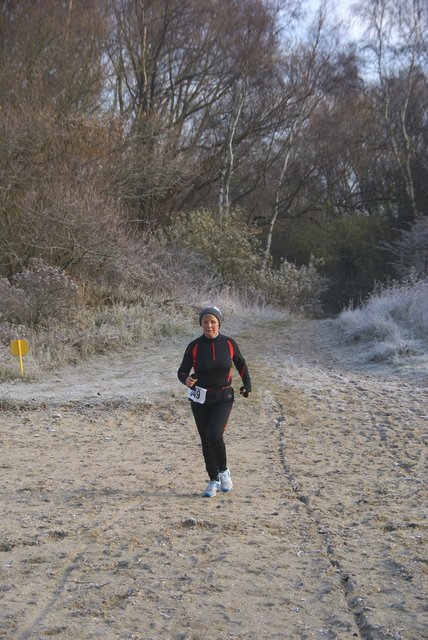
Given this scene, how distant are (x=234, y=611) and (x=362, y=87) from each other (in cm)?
2569

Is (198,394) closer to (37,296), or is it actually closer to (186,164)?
(37,296)

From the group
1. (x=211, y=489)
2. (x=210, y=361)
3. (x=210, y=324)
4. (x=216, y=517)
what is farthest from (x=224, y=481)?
(x=210, y=324)

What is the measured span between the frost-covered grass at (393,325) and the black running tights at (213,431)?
6022 millimetres

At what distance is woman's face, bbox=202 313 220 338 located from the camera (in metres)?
5.20

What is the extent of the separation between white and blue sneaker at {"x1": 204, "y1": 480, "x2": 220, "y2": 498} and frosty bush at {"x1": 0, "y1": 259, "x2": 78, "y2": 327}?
7.60 meters

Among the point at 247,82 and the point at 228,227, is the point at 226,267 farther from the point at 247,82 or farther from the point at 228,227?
the point at 247,82

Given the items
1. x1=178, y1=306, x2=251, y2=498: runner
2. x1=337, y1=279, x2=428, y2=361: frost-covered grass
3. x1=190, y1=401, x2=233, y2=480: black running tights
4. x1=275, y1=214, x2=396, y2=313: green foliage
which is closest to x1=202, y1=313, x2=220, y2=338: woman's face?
x1=178, y1=306, x2=251, y2=498: runner

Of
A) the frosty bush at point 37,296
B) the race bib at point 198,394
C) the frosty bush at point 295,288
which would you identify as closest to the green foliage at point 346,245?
the frosty bush at point 295,288

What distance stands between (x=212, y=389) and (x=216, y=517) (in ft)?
3.40

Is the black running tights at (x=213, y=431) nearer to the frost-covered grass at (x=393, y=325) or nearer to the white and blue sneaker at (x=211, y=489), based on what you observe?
the white and blue sneaker at (x=211, y=489)

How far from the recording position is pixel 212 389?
17.2ft

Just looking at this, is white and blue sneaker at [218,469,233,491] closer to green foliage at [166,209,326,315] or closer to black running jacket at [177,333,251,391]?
black running jacket at [177,333,251,391]

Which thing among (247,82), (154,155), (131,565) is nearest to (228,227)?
(154,155)

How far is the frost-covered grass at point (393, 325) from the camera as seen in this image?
36.2 ft
